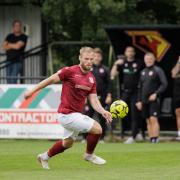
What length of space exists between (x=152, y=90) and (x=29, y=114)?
10.4 feet

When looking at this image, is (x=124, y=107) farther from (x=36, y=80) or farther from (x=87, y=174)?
(x=36, y=80)

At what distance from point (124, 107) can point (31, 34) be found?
1216cm

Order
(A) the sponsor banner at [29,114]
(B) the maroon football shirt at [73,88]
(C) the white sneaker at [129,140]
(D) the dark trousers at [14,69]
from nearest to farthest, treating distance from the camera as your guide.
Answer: (B) the maroon football shirt at [73,88] < (C) the white sneaker at [129,140] < (A) the sponsor banner at [29,114] < (D) the dark trousers at [14,69]

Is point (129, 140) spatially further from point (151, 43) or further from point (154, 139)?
point (151, 43)

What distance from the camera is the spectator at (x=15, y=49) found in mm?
23461

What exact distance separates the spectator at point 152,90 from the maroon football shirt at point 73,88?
6.42 meters

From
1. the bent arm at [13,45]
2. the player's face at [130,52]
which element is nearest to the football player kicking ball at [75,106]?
the player's face at [130,52]

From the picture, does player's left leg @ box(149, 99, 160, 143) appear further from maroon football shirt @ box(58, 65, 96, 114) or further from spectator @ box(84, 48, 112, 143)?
maroon football shirt @ box(58, 65, 96, 114)

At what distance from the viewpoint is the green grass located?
1245 centimetres

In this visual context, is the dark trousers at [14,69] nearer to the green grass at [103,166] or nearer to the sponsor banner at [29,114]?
the sponsor banner at [29,114]

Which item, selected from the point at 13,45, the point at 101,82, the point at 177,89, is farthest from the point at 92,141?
the point at 13,45

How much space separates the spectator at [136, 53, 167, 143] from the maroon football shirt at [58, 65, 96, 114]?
6415mm

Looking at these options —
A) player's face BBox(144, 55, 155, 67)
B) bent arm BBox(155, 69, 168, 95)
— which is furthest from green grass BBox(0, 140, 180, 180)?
player's face BBox(144, 55, 155, 67)

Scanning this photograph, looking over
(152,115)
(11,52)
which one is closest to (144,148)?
(152,115)
